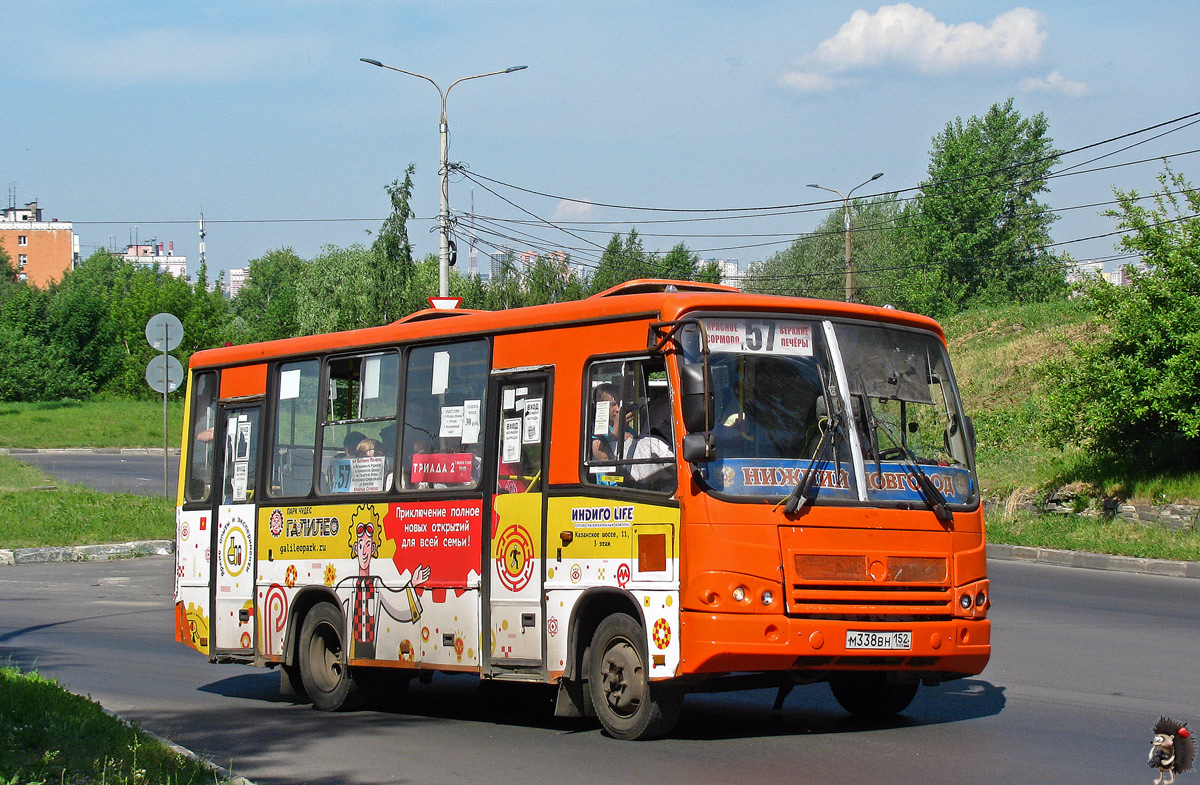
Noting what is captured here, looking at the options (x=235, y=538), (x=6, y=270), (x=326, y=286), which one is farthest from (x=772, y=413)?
(x=6, y=270)

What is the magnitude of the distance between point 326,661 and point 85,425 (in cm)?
4783

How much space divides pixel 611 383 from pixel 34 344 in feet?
247

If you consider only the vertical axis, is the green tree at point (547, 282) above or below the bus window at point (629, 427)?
above

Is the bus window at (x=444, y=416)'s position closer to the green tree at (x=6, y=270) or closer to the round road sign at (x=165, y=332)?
the round road sign at (x=165, y=332)

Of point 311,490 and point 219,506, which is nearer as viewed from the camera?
point 311,490

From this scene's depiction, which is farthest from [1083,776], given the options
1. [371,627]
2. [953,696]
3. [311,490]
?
[311,490]

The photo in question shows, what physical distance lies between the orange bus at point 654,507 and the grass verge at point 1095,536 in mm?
12833

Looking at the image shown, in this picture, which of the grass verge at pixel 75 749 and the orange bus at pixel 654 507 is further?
the orange bus at pixel 654 507

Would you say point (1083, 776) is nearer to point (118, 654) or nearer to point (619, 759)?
point (619, 759)

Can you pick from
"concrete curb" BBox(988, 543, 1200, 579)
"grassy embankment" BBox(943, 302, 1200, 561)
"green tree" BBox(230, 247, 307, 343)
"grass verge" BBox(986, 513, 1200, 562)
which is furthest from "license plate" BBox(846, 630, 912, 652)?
"green tree" BBox(230, 247, 307, 343)

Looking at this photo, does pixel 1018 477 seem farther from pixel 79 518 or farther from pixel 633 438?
pixel 633 438

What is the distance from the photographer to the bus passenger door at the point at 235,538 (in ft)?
38.0

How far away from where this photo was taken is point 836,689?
926 cm

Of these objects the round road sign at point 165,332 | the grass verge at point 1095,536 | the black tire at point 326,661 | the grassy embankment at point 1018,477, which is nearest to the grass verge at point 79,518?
the grassy embankment at point 1018,477
